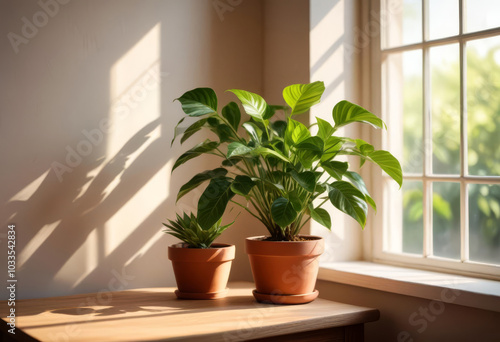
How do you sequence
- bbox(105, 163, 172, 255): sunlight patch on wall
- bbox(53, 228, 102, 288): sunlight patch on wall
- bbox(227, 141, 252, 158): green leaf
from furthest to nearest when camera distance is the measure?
bbox(105, 163, 172, 255): sunlight patch on wall
bbox(53, 228, 102, 288): sunlight patch on wall
bbox(227, 141, 252, 158): green leaf

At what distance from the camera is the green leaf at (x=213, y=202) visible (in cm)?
184

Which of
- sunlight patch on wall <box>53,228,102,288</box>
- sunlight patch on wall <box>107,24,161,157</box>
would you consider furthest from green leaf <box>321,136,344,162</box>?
sunlight patch on wall <box>53,228,102,288</box>

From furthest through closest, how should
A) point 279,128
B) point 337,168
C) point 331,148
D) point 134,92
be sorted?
point 134,92 < point 279,128 < point 331,148 < point 337,168

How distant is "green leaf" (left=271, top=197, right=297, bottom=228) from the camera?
1.80m

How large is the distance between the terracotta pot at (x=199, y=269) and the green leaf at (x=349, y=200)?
19.2 inches

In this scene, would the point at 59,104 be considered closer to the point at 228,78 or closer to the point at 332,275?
the point at 228,78

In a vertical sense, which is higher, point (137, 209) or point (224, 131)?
point (224, 131)

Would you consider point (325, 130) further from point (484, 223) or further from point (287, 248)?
point (484, 223)

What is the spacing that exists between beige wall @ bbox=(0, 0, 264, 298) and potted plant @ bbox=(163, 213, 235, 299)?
288mm

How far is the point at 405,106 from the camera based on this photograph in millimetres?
2375

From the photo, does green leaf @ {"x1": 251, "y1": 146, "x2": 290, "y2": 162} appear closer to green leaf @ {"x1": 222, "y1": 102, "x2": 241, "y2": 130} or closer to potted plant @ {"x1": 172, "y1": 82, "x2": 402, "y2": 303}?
potted plant @ {"x1": 172, "y1": 82, "x2": 402, "y2": 303}

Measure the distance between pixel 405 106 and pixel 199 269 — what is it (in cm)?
110

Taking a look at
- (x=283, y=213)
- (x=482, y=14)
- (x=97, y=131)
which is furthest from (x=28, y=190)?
(x=482, y=14)

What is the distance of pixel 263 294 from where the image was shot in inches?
79.0
